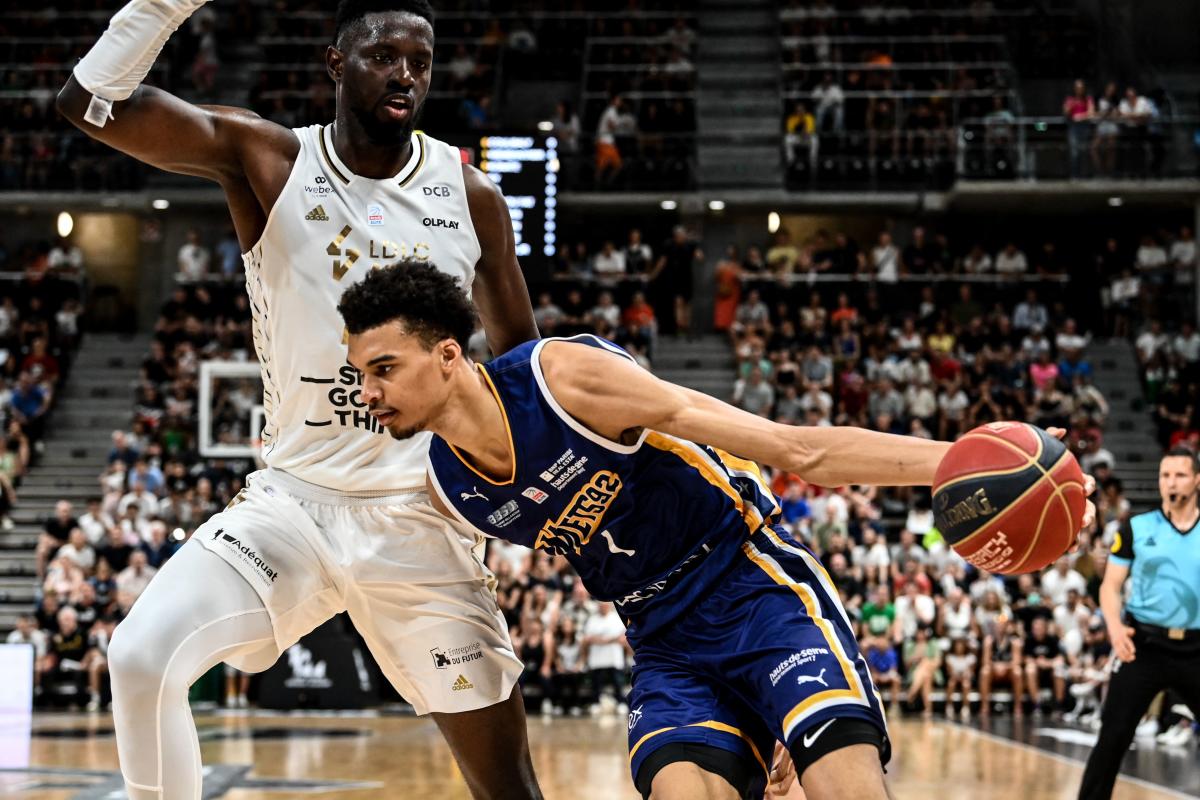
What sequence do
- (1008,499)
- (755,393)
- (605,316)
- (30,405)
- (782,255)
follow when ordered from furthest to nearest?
(782,255) < (30,405) < (605,316) < (755,393) < (1008,499)

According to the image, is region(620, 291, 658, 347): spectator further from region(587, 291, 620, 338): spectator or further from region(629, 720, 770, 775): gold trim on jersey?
region(629, 720, 770, 775): gold trim on jersey

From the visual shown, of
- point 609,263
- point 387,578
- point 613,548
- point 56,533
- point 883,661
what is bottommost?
point 883,661

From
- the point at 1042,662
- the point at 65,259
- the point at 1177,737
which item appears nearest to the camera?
the point at 1177,737

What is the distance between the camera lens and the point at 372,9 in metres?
4.10

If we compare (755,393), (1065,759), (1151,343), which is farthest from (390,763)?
(1151,343)

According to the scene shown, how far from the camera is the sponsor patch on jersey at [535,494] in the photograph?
3.67 meters

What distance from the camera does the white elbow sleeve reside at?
3740 millimetres

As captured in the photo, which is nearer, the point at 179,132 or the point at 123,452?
the point at 179,132

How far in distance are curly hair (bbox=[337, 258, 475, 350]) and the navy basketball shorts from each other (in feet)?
3.33

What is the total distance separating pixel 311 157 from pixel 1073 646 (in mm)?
12320

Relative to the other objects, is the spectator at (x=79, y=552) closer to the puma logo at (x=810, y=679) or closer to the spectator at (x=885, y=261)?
the spectator at (x=885, y=261)

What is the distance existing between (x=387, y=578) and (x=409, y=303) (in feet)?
2.88

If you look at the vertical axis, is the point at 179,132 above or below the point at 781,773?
above

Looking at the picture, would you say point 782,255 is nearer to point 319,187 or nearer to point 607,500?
point 319,187
